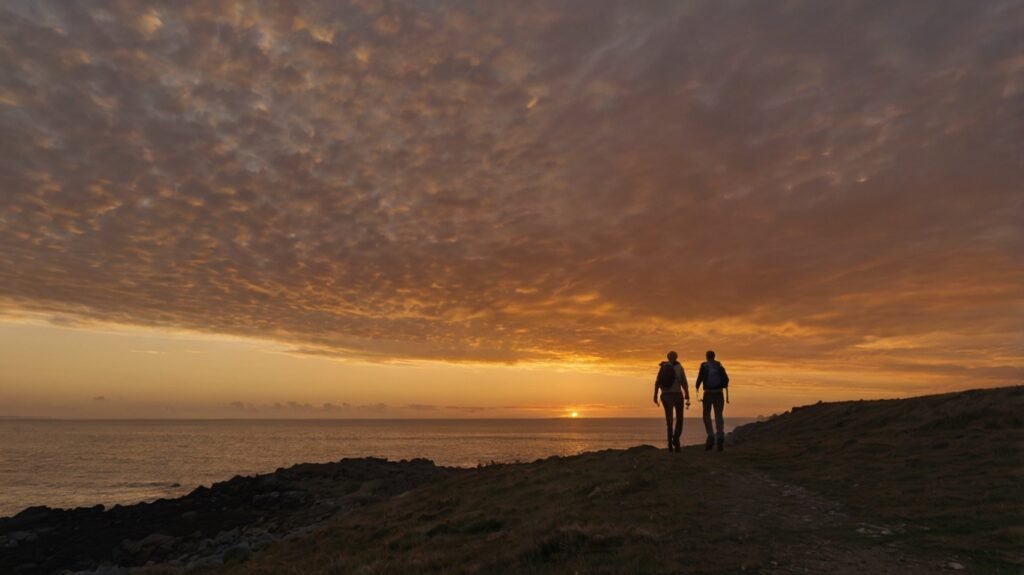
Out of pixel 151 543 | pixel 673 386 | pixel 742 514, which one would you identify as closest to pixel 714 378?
pixel 673 386

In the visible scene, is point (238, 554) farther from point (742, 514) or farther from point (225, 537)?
point (742, 514)

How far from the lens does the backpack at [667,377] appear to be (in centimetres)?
2222

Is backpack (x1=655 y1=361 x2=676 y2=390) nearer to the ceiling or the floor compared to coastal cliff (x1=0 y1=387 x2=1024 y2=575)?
nearer to the ceiling

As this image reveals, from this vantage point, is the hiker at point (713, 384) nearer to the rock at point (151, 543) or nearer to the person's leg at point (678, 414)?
the person's leg at point (678, 414)

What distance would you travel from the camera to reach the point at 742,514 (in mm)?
12648

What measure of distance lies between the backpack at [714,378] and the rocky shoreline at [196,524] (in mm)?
17891

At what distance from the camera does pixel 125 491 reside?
5991 cm

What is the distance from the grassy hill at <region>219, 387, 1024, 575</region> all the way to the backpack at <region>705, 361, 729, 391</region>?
2.70m

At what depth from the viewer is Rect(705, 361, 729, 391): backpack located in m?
22.8

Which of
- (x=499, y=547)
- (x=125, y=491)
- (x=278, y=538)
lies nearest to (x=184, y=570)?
(x=278, y=538)

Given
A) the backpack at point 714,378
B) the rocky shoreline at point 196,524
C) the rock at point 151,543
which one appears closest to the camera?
the backpack at point 714,378

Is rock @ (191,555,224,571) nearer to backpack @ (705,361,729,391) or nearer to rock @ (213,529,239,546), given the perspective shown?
rock @ (213,529,239,546)

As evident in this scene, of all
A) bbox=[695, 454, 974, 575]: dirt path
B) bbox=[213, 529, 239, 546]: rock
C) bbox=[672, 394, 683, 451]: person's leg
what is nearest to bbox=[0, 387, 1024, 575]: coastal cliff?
bbox=[695, 454, 974, 575]: dirt path

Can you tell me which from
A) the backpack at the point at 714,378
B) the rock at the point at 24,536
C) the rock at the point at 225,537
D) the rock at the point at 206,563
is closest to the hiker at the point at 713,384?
the backpack at the point at 714,378
